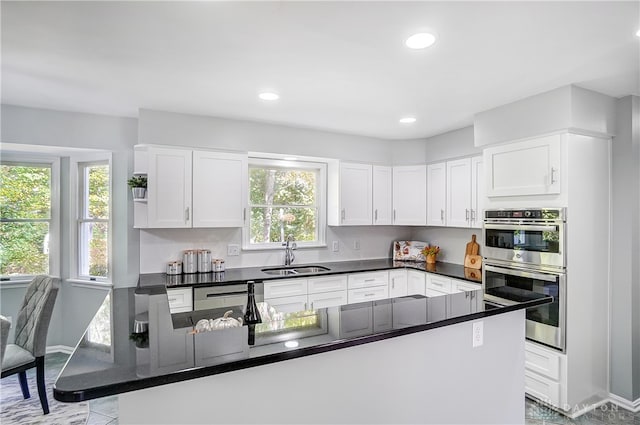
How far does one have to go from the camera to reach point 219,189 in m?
3.58

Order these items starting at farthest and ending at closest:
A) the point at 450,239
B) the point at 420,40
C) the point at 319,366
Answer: the point at 450,239 < the point at 420,40 < the point at 319,366

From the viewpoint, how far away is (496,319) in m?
1.90

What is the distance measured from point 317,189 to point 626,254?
3114 millimetres

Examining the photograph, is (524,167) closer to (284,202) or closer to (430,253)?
(430,253)

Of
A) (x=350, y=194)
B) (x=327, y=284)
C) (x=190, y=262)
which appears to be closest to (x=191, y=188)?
(x=190, y=262)

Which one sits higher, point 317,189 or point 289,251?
point 317,189

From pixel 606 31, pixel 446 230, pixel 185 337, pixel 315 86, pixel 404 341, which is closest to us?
pixel 185 337

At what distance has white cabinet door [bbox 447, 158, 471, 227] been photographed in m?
3.87

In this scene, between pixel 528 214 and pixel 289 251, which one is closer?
pixel 528 214

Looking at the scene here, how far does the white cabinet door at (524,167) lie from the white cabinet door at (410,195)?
1.27 m

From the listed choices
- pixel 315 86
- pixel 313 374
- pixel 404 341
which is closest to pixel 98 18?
pixel 315 86

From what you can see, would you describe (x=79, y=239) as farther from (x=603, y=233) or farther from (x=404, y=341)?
(x=603, y=233)

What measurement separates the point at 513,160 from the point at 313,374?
8.33 ft

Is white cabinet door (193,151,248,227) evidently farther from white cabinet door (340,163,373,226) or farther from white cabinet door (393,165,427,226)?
white cabinet door (393,165,427,226)
